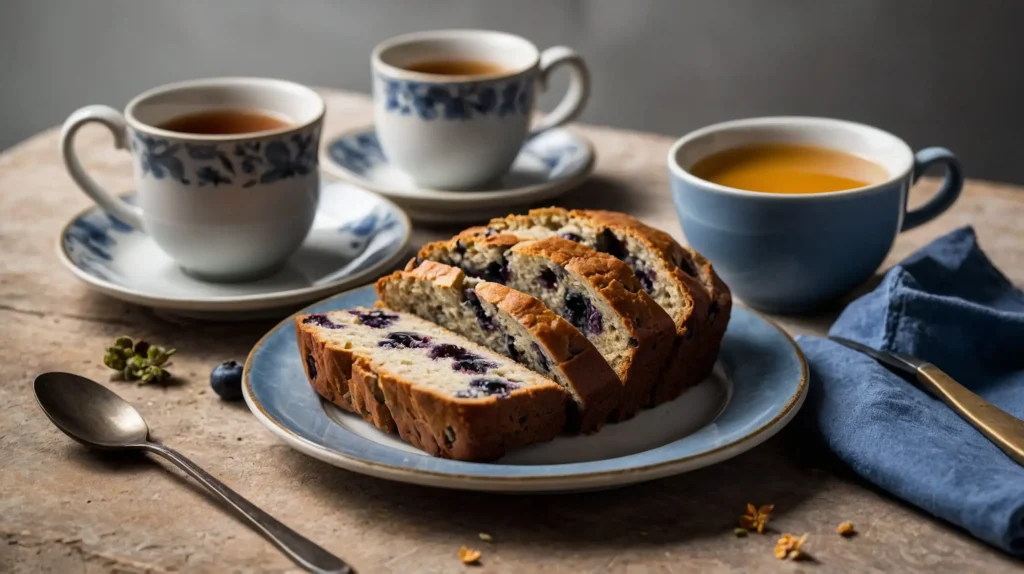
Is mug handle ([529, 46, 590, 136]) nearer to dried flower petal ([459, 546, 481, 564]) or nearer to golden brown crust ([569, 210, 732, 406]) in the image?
golden brown crust ([569, 210, 732, 406])

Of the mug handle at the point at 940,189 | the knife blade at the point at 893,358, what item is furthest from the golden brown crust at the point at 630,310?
the mug handle at the point at 940,189

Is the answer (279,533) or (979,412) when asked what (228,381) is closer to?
(279,533)

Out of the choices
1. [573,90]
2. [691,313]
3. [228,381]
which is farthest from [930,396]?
[573,90]

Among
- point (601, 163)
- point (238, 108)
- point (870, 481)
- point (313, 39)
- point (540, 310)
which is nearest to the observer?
point (870, 481)

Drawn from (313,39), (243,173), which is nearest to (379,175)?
(243,173)

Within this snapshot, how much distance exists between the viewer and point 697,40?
4660mm

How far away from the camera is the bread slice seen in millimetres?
1781

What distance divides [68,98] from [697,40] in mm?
3339

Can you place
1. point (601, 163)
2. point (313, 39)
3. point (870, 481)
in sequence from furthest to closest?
point (313, 39) < point (601, 163) < point (870, 481)

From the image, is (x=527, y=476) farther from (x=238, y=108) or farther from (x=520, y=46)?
(x=520, y=46)

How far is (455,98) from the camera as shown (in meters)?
2.55

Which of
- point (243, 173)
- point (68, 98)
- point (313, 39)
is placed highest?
point (243, 173)

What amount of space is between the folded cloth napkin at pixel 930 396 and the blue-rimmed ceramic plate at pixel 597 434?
8cm

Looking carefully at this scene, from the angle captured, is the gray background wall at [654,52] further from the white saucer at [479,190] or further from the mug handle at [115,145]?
the mug handle at [115,145]
